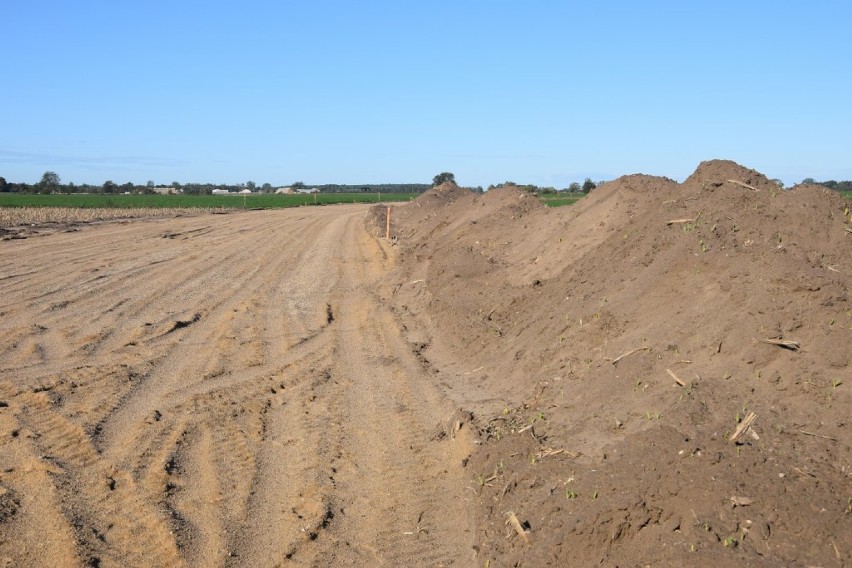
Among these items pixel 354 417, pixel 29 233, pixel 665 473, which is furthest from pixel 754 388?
pixel 29 233

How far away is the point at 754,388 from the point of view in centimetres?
627

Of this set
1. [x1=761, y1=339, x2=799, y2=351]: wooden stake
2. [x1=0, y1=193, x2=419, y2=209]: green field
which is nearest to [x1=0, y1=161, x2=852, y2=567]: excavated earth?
[x1=761, y1=339, x2=799, y2=351]: wooden stake

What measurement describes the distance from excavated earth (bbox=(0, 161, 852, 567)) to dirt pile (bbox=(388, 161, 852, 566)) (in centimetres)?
2

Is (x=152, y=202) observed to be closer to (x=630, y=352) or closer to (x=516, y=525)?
(x=630, y=352)

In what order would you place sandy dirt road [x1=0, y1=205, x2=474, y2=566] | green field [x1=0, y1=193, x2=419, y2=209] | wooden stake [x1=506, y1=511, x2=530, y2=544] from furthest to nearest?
green field [x1=0, y1=193, x2=419, y2=209], sandy dirt road [x1=0, y1=205, x2=474, y2=566], wooden stake [x1=506, y1=511, x2=530, y2=544]

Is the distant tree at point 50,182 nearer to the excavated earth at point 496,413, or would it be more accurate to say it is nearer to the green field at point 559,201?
the green field at point 559,201

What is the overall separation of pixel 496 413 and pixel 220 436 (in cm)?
261

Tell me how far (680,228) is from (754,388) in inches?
155

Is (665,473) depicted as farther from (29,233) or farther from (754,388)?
(29,233)

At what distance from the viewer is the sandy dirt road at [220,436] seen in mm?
5723

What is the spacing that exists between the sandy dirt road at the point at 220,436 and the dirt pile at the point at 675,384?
565mm

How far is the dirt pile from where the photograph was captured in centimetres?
495

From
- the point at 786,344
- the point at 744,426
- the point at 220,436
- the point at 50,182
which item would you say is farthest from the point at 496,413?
the point at 50,182

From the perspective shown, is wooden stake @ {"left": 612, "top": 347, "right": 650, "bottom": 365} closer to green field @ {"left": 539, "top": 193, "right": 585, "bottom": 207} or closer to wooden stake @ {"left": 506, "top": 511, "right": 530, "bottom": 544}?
wooden stake @ {"left": 506, "top": 511, "right": 530, "bottom": 544}
